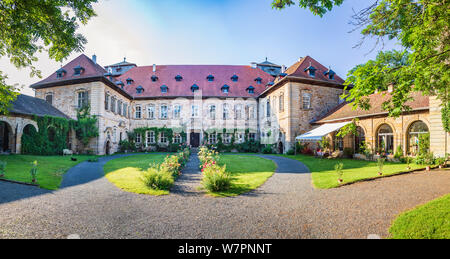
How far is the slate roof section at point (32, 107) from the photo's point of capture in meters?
15.5

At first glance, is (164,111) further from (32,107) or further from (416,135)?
(416,135)

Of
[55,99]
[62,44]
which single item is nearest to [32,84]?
[55,99]

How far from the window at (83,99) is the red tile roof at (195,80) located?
22.1 ft

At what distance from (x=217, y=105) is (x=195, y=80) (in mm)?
5520

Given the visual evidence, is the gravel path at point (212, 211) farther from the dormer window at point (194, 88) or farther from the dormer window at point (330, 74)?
the dormer window at point (194, 88)

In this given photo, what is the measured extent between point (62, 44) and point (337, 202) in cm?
914

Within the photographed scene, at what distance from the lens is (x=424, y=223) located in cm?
374

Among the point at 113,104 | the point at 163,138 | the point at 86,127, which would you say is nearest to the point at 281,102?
the point at 163,138

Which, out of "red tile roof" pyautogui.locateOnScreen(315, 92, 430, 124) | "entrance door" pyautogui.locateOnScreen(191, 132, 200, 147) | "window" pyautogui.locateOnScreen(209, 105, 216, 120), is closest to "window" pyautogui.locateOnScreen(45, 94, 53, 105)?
"entrance door" pyautogui.locateOnScreen(191, 132, 200, 147)

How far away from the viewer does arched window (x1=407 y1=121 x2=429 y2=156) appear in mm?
11391

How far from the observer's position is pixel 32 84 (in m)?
21.1

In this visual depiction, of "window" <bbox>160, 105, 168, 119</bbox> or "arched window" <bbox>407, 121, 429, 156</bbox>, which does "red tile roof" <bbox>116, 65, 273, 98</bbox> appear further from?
"arched window" <bbox>407, 121, 429, 156</bbox>

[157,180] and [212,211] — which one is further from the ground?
[157,180]
